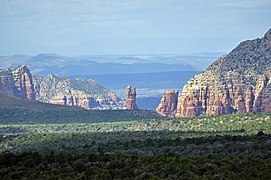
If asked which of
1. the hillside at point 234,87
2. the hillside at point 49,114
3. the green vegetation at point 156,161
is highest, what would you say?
the hillside at point 234,87

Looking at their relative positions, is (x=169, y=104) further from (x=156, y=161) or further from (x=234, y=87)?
(x=156, y=161)

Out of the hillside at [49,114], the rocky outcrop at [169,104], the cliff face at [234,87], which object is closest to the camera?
the hillside at [49,114]

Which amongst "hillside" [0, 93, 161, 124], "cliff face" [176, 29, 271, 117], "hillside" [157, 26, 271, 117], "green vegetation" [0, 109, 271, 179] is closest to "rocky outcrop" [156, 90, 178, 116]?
"hillside" [157, 26, 271, 117]

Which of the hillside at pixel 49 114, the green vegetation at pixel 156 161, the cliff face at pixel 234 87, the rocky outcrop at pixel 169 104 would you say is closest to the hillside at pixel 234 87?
the cliff face at pixel 234 87

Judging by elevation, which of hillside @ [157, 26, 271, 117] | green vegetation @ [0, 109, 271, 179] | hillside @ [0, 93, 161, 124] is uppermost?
hillside @ [157, 26, 271, 117]

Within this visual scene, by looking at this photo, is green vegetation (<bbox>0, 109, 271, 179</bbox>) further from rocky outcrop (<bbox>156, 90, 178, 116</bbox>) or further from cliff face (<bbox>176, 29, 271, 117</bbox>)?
rocky outcrop (<bbox>156, 90, 178, 116</bbox>)

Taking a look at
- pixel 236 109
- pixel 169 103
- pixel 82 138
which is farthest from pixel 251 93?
pixel 82 138

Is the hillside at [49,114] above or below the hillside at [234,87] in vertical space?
below

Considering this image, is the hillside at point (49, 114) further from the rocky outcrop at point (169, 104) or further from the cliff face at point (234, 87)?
the rocky outcrop at point (169, 104)

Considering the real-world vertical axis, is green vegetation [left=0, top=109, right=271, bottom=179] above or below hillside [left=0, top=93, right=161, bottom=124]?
below
